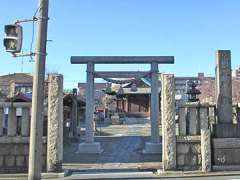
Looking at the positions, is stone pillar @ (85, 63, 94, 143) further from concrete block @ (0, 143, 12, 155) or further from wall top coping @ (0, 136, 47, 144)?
concrete block @ (0, 143, 12, 155)

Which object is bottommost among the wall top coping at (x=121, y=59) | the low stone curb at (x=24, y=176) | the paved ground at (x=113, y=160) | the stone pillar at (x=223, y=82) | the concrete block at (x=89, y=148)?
the low stone curb at (x=24, y=176)

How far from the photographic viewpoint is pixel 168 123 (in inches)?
574

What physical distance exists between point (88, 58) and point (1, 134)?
8.78m

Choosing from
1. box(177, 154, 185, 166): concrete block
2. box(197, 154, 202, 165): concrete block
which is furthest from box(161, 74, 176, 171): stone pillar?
box(197, 154, 202, 165): concrete block

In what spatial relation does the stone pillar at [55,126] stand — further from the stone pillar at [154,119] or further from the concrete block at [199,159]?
the stone pillar at [154,119]

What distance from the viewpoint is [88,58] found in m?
22.5

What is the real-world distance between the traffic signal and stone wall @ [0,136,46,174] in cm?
539

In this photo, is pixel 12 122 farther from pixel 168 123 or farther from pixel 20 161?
pixel 168 123

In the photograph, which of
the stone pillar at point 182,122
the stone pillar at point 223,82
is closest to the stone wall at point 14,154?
the stone pillar at point 182,122

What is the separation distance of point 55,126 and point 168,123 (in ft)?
12.6

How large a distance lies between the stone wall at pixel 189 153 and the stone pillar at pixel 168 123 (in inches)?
10.5

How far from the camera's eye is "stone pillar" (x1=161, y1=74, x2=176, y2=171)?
571 inches

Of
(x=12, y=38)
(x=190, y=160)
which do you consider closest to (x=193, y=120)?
(x=190, y=160)

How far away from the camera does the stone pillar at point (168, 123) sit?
14.5 m
